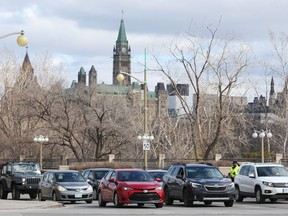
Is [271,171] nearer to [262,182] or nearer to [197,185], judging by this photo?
[262,182]

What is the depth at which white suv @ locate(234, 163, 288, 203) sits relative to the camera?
3095 cm

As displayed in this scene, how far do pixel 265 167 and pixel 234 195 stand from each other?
4057mm

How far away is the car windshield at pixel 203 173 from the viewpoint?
29672 mm

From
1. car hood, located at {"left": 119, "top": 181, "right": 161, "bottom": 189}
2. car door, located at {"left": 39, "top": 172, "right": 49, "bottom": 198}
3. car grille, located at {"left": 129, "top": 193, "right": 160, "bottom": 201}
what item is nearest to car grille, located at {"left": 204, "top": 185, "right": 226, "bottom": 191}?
car hood, located at {"left": 119, "top": 181, "right": 161, "bottom": 189}

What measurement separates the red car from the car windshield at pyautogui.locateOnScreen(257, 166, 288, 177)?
5431mm

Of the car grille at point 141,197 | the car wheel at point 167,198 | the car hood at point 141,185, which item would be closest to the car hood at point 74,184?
the car wheel at point 167,198

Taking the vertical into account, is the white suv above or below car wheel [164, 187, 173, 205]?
above

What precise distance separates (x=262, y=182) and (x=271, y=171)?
1.19 m

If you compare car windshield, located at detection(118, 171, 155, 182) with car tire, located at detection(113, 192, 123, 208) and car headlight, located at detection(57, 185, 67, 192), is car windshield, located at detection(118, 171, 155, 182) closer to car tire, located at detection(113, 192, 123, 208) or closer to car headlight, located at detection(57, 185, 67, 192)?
car tire, located at detection(113, 192, 123, 208)

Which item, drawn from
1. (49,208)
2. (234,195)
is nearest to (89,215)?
(49,208)

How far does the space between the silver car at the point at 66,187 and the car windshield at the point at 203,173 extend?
4.86 metres

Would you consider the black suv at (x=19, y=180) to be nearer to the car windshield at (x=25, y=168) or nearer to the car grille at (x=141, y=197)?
the car windshield at (x=25, y=168)

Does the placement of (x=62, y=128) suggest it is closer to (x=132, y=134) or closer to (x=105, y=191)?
(x=132, y=134)

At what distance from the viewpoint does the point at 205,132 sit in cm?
7200
